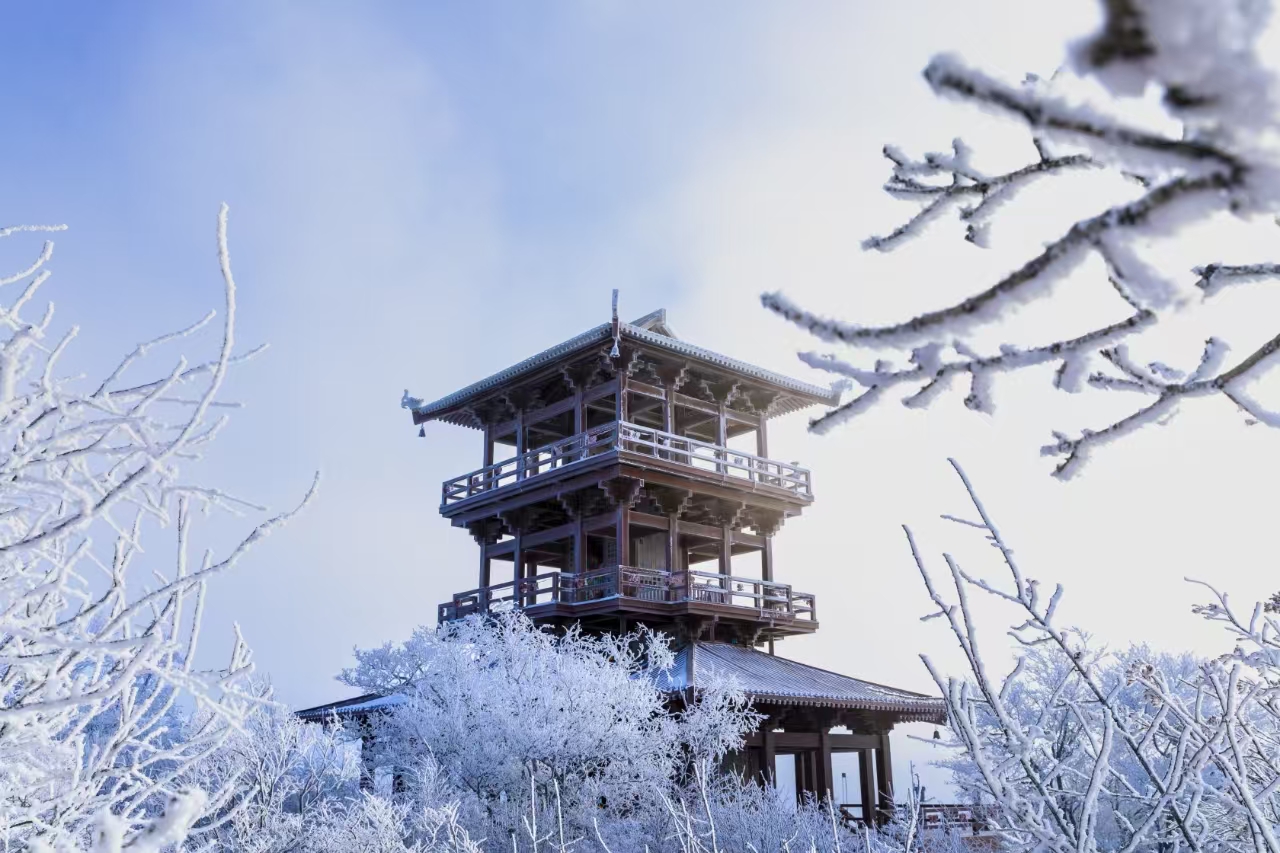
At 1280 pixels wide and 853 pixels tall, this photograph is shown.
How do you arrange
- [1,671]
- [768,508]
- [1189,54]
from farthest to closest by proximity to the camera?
[768,508] < [1,671] < [1189,54]

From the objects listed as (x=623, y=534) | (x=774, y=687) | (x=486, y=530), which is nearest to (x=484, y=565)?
(x=486, y=530)

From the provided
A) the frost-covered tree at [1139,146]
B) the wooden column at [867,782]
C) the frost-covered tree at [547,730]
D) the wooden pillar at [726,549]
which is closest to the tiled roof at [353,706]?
the frost-covered tree at [547,730]

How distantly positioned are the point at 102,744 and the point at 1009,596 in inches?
113

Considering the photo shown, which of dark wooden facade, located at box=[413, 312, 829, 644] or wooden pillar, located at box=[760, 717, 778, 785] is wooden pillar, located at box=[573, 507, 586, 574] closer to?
dark wooden facade, located at box=[413, 312, 829, 644]

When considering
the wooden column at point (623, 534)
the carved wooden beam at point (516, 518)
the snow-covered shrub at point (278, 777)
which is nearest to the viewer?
the snow-covered shrub at point (278, 777)

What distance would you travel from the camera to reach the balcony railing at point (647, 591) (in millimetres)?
18297

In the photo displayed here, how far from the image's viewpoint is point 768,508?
20.8 metres

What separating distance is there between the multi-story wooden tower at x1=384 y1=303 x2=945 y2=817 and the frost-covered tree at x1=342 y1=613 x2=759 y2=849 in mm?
1185

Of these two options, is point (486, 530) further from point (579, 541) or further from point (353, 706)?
point (353, 706)

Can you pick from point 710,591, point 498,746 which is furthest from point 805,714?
point 498,746

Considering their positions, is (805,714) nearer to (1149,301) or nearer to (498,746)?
(498,746)

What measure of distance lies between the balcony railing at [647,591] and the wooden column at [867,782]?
3031 millimetres

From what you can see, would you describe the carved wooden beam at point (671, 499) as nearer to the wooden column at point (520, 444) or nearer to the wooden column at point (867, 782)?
the wooden column at point (520, 444)

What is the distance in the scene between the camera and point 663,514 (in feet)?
65.9
